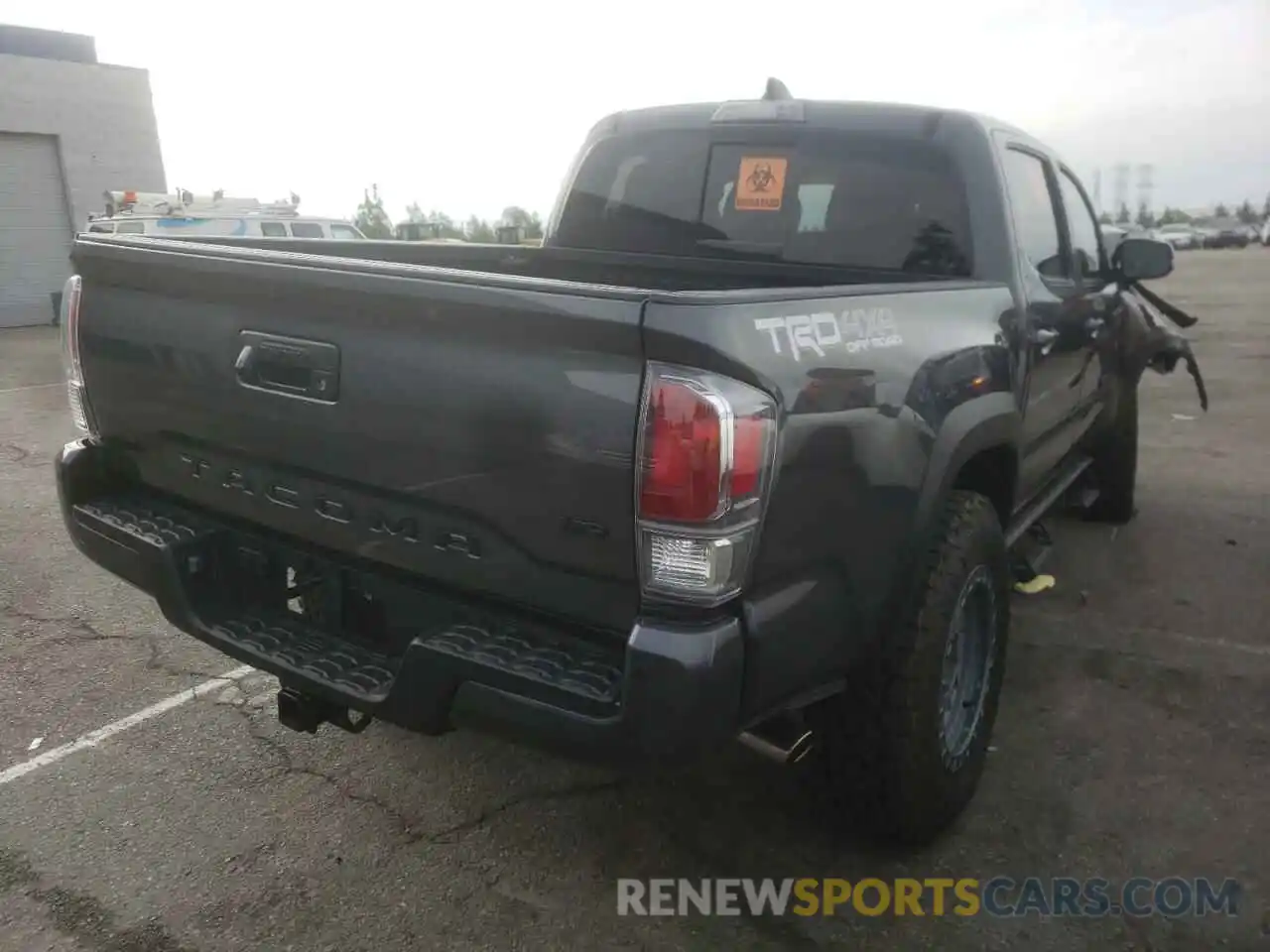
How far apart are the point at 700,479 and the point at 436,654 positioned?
2.28 feet

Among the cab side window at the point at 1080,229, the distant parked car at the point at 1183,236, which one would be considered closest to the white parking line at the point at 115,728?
the cab side window at the point at 1080,229

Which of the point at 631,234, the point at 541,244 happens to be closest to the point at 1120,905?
the point at 631,234

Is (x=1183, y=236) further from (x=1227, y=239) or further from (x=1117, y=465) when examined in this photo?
(x=1117, y=465)

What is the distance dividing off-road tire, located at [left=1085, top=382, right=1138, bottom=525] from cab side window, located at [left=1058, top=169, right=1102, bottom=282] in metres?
1.02

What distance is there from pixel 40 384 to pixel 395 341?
441 inches

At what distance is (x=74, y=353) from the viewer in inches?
112

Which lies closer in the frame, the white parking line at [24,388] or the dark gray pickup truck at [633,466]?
the dark gray pickup truck at [633,466]

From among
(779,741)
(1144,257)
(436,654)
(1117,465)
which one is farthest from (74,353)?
(1117,465)

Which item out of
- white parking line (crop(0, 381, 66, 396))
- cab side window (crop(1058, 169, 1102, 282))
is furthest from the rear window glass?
white parking line (crop(0, 381, 66, 396))

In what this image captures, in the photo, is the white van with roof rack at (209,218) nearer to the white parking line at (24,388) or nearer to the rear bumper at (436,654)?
the white parking line at (24,388)

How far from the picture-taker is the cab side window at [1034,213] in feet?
11.3

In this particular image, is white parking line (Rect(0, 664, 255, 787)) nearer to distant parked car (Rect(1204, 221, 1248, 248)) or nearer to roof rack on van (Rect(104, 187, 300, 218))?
roof rack on van (Rect(104, 187, 300, 218))

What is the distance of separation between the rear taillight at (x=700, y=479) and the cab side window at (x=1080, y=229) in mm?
2850

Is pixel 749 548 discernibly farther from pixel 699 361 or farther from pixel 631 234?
pixel 631 234
